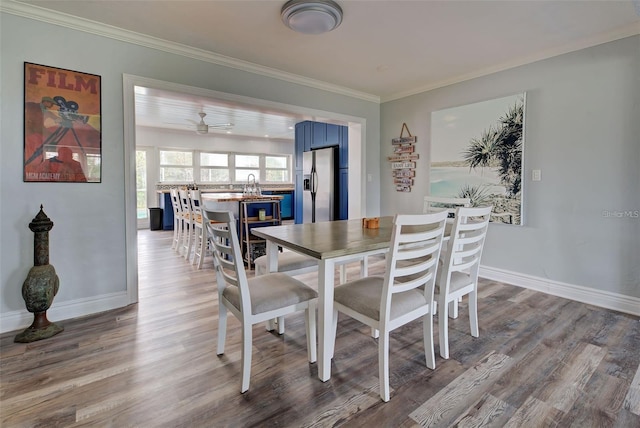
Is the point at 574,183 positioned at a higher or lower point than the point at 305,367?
higher

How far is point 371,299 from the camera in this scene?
1709 mm

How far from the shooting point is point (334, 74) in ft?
12.2

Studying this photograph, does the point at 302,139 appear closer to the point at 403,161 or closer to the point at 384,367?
the point at 403,161

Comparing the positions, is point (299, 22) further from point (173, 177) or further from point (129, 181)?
point (173, 177)

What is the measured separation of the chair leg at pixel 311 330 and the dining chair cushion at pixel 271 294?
0.25 ft

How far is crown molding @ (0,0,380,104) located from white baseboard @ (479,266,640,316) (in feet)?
10.3

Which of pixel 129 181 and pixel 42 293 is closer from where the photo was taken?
pixel 42 293

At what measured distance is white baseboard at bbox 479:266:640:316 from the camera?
2686 millimetres

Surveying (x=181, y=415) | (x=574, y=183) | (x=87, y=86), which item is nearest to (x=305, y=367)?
(x=181, y=415)

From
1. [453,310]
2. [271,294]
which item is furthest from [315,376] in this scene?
[453,310]

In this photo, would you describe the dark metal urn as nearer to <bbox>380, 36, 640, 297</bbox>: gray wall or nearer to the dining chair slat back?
the dining chair slat back

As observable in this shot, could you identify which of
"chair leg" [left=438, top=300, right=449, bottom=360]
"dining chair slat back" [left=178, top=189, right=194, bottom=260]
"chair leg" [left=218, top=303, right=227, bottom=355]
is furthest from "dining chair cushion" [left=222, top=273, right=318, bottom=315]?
"dining chair slat back" [left=178, top=189, right=194, bottom=260]

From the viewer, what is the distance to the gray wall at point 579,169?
2.66 meters

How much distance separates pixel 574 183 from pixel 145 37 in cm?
414
